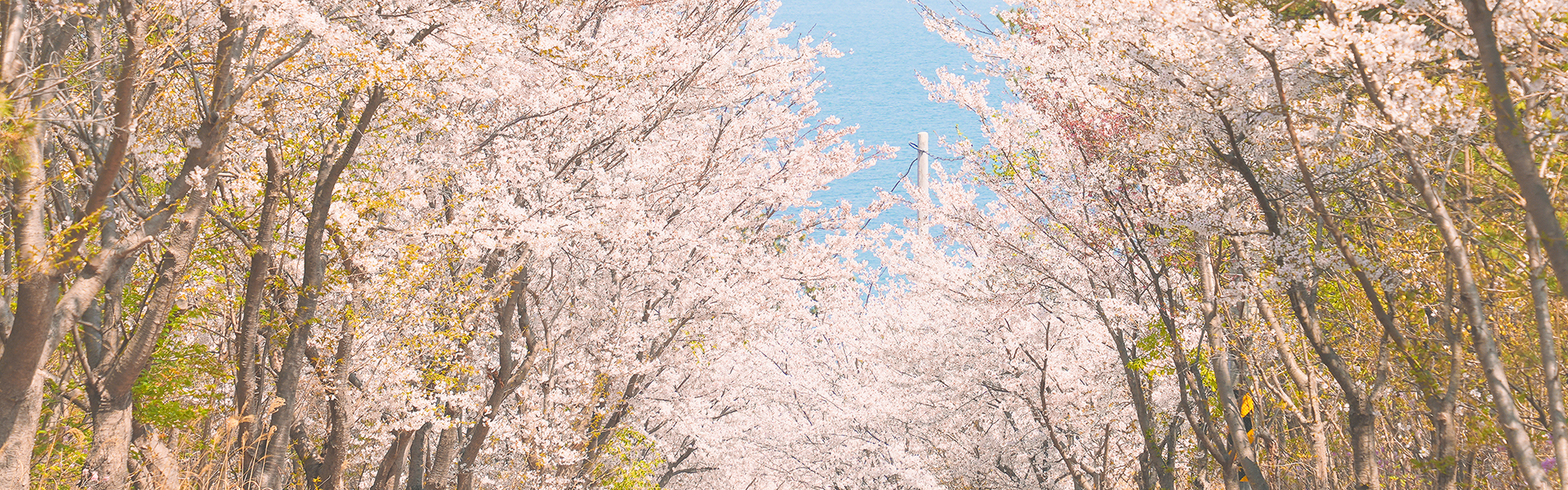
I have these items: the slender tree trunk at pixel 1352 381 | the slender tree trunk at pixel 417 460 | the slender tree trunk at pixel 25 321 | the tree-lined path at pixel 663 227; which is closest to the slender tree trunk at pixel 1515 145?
the tree-lined path at pixel 663 227

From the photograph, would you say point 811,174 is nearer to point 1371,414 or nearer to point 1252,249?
point 1252,249

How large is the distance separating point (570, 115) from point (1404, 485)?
708cm

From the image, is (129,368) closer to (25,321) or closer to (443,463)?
(25,321)

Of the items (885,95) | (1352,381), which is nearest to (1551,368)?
(1352,381)

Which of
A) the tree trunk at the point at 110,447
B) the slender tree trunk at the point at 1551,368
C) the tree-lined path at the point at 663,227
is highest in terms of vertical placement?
the tree-lined path at the point at 663,227

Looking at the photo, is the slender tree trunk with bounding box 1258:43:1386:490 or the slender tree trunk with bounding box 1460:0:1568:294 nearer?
the slender tree trunk with bounding box 1460:0:1568:294

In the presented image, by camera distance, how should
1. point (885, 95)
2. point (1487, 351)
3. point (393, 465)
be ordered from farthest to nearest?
point (885, 95)
point (393, 465)
point (1487, 351)

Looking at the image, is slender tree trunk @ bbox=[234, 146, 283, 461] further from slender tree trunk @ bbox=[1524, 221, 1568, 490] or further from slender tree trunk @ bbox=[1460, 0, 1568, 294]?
slender tree trunk @ bbox=[1524, 221, 1568, 490]

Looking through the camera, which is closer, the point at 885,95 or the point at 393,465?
the point at 393,465

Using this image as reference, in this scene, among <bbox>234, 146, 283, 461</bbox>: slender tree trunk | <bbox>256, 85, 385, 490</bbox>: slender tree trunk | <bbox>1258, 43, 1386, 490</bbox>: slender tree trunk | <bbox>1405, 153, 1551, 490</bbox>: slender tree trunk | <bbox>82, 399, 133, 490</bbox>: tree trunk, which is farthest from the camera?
<bbox>256, 85, 385, 490</bbox>: slender tree trunk

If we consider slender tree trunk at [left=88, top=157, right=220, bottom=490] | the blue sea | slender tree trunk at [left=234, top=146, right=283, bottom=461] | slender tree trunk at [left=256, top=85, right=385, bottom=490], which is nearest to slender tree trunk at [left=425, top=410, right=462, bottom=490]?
slender tree trunk at [left=256, top=85, right=385, bottom=490]

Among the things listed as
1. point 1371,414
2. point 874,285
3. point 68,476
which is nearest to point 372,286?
point 68,476

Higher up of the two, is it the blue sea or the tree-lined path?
the blue sea

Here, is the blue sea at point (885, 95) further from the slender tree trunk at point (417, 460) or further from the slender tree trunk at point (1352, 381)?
the slender tree trunk at point (1352, 381)
